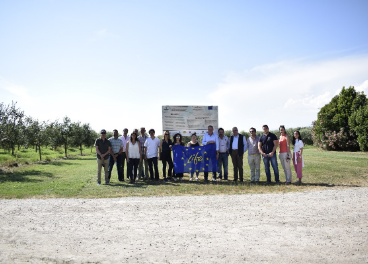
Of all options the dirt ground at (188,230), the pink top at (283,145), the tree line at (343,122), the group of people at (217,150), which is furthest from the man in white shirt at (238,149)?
the tree line at (343,122)

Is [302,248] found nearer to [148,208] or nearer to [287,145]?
[148,208]

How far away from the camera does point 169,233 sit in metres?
5.45

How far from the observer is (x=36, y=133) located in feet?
105

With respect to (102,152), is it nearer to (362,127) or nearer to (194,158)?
(194,158)

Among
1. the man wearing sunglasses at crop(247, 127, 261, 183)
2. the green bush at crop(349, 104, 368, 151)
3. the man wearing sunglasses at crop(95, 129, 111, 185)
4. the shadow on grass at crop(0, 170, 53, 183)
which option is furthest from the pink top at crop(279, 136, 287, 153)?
the green bush at crop(349, 104, 368, 151)

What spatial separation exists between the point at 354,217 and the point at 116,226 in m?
5.06

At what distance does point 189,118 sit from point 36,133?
913 inches

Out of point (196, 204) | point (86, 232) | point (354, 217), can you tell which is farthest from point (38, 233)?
point (354, 217)

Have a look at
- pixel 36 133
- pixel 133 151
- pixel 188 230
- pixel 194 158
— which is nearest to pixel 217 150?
pixel 194 158

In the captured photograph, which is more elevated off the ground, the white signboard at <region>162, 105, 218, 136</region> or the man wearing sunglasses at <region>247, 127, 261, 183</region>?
the white signboard at <region>162, 105, 218, 136</region>

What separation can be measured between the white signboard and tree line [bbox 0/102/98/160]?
41.6 feet

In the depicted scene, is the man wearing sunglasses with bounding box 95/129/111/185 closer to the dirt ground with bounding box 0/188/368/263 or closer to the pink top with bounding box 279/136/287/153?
the dirt ground with bounding box 0/188/368/263

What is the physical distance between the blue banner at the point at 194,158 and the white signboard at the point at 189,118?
268cm

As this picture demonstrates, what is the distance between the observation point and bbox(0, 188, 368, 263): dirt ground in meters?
4.39
